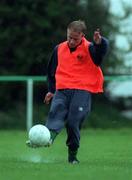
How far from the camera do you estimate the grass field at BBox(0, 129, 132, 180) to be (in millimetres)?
8945

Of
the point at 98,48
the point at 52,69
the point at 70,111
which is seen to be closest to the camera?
the point at 98,48

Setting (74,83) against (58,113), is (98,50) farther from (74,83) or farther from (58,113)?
(58,113)

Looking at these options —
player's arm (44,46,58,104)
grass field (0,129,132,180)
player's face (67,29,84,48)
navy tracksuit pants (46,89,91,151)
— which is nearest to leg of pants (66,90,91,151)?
navy tracksuit pants (46,89,91,151)

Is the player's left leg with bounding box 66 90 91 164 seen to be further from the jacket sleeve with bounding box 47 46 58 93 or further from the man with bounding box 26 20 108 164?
the jacket sleeve with bounding box 47 46 58 93

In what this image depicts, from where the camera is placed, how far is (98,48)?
10.5 m

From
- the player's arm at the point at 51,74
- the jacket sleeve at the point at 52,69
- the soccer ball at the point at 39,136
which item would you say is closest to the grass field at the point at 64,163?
the soccer ball at the point at 39,136

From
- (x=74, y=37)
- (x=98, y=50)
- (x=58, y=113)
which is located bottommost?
(x=58, y=113)

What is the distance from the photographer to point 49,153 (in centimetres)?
1347

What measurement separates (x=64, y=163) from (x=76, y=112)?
2.09 ft

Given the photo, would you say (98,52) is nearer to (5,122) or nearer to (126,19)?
(5,122)

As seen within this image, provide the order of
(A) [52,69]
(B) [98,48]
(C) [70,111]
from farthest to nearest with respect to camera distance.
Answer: (A) [52,69]
(C) [70,111]
(B) [98,48]

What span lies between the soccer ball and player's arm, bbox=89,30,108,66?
1.09m

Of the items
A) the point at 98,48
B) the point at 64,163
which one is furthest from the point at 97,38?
the point at 64,163

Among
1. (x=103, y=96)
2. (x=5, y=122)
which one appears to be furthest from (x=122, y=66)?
(x=5, y=122)
